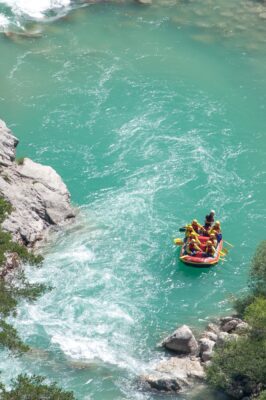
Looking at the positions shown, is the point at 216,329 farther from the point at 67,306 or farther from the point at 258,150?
the point at 258,150

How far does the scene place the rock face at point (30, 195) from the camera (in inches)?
1127

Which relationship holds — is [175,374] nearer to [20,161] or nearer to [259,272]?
[259,272]

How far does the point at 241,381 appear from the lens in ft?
71.3

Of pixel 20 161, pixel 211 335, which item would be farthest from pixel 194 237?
pixel 20 161

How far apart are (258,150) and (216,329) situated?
11.8 metres

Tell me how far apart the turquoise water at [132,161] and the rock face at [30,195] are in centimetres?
79

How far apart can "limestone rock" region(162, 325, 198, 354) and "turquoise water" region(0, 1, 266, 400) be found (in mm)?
722

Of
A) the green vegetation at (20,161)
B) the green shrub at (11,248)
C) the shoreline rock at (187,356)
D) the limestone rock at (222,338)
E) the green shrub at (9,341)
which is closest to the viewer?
the green shrub at (9,341)

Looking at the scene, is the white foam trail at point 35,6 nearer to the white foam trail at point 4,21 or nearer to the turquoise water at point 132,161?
the turquoise water at point 132,161

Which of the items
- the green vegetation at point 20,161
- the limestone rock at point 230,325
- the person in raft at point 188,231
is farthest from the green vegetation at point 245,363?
the green vegetation at point 20,161

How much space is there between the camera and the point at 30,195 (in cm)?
2969

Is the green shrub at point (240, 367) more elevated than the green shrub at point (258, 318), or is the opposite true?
the green shrub at point (258, 318)

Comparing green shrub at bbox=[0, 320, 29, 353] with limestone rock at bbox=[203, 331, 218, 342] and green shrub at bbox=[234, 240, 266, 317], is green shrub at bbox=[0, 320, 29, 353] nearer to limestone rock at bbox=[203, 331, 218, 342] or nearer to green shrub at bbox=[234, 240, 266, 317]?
limestone rock at bbox=[203, 331, 218, 342]

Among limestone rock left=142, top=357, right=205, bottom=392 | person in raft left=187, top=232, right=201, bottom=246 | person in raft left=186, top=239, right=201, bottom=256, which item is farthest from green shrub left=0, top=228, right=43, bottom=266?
person in raft left=187, top=232, right=201, bottom=246
